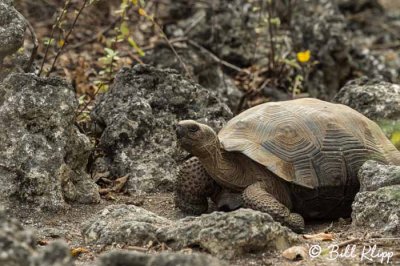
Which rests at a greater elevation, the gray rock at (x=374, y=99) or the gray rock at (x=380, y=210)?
the gray rock at (x=380, y=210)

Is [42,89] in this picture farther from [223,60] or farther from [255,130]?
[223,60]

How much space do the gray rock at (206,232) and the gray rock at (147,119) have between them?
1.43 metres

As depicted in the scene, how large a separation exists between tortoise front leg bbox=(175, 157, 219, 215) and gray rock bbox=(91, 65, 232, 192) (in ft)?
1.59

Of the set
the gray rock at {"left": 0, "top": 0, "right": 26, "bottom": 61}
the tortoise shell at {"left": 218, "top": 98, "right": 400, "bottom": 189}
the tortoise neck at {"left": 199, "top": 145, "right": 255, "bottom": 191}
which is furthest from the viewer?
the gray rock at {"left": 0, "top": 0, "right": 26, "bottom": 61}

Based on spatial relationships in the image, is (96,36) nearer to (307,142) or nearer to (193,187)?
(193,187)

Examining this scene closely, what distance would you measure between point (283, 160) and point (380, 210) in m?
0.72

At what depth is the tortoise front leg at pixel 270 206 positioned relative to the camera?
15.2 ft

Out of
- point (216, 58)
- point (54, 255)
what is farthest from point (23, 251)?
point (216, 58)

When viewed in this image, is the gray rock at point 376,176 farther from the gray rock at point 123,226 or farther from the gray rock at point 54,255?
the gray rock at point 54,255

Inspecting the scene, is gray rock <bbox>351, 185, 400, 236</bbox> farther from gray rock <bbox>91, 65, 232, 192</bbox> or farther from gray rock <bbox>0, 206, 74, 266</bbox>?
gray rock <bbox>0, 206, 74, 266</bbox>

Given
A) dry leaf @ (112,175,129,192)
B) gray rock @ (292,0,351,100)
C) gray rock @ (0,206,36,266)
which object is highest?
gray rock @ (0,206,36,266)

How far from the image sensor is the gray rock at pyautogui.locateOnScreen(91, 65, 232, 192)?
5.60m

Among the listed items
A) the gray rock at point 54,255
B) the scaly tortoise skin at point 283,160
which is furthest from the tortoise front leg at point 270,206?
the gray rock at point 54,255
